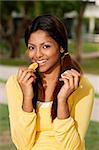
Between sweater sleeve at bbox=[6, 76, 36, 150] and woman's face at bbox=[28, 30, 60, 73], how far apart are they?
0.52 ft

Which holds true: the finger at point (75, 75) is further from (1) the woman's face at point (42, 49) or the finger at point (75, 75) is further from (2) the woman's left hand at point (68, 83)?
(1) the woman's face at point (42, 49)

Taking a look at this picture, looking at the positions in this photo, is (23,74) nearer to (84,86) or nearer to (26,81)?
(26,81)

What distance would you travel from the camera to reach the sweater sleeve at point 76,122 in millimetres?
1886

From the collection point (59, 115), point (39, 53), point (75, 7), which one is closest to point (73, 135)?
point (59, 115)

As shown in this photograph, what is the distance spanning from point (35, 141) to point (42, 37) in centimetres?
47

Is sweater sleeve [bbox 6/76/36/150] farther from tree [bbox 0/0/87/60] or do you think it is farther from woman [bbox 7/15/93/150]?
tree [bbox 0/0/87/60]

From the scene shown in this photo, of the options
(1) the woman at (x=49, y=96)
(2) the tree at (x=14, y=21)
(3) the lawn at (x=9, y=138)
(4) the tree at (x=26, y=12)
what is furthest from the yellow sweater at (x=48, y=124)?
(2) the tree at (x=14, y=21)

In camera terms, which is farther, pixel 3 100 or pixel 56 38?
pixel 3 100

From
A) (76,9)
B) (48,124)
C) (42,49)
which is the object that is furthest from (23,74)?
(76,9)

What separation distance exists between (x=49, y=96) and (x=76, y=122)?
0.17m

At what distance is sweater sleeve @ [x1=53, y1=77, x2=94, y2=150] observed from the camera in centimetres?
189

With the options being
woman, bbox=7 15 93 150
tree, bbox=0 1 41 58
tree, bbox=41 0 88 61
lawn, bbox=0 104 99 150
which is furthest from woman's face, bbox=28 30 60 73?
tree, bbox=0 1 41 58

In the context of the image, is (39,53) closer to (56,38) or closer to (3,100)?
(56,38)

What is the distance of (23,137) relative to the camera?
1944mm
